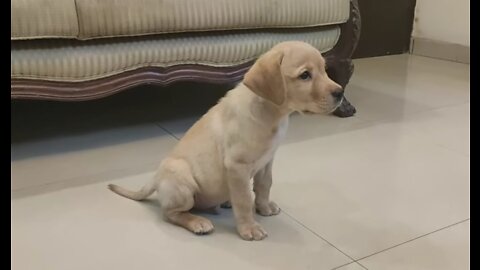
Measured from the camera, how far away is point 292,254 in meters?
1.38

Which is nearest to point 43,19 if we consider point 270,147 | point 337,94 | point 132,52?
point 132,52

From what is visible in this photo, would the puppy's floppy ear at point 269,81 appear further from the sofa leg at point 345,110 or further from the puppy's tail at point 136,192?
the sofa leg at point 345,110

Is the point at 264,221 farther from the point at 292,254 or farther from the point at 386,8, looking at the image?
the point at 386,8

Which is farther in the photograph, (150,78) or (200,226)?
(150,78)

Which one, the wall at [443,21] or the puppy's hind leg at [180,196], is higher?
the wall at [443,21]

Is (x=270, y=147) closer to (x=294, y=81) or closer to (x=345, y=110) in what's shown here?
(x=294, y=81)

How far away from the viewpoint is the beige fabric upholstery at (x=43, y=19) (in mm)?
1716

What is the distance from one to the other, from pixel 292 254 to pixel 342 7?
53.8 inches

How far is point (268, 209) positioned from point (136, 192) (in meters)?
0.39

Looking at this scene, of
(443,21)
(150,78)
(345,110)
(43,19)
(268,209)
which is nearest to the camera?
(268,209)

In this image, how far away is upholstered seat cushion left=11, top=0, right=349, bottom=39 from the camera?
1.75 m

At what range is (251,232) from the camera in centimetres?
144

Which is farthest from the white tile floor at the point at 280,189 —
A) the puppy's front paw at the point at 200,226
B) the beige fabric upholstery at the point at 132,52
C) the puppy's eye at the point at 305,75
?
the puppy's eye at the point at 305,75

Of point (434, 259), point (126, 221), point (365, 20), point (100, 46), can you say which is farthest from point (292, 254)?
point (365, 20)
